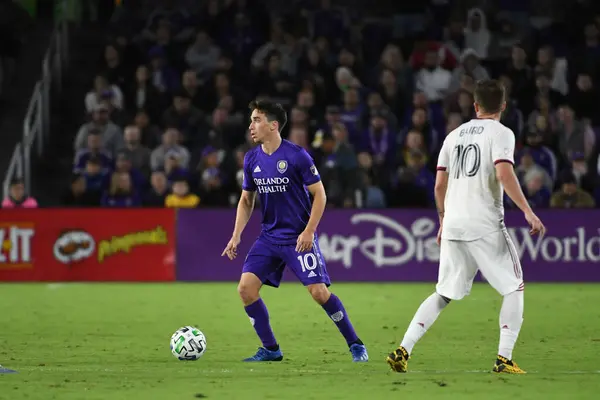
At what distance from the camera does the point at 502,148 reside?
8.84m

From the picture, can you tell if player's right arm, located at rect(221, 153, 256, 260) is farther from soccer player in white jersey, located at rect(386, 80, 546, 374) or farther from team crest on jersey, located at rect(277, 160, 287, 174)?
soccer player in white jersey, located at rect(386, 80, 546, 374)

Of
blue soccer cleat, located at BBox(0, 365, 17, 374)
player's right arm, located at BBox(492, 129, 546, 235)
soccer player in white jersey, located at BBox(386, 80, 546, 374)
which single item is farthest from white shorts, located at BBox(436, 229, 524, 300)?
blue soccer cleat, located at BBox(0, 365, 17, 374)

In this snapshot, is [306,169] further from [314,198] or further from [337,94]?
[337,94]

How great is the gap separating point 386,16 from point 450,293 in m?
18.3

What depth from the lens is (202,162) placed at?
21.5 m

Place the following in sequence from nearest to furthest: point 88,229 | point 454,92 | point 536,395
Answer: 1. point 536,395
2. point 88,229
3. point 454,92

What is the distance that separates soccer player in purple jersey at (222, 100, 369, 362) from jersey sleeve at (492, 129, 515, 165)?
1.56 m

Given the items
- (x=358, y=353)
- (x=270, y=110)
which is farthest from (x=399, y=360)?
(x=270, y=110)

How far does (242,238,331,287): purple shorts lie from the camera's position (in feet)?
32.4

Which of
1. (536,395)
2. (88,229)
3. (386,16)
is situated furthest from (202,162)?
(536,395)

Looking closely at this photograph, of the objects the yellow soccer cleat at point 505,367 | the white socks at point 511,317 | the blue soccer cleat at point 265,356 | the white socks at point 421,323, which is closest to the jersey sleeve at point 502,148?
the white socks at point 511,317

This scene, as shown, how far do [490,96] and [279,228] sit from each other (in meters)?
2.07

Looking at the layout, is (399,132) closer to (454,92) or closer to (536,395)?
(454,92)

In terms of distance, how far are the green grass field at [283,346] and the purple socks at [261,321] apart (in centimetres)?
21
